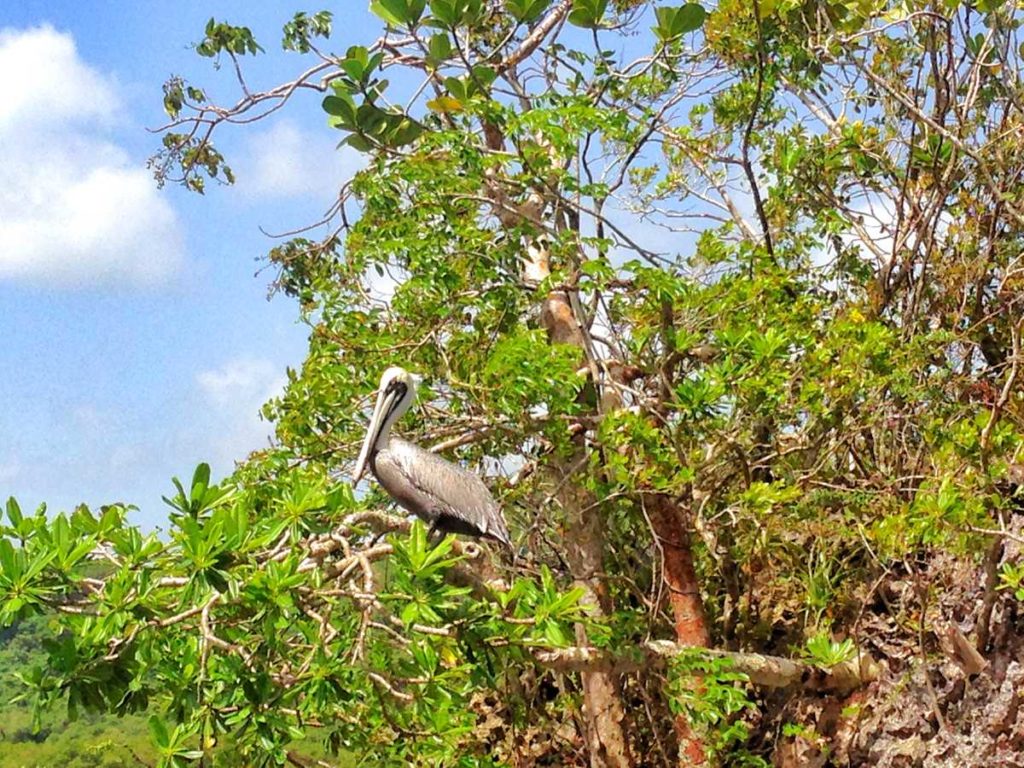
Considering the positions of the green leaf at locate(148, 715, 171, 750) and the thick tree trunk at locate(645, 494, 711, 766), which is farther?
the thick tree trunk at locate(645, 494, 711, 766)

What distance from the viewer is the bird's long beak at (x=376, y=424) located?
4902 mm

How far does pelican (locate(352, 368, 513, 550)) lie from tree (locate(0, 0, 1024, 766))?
228mm

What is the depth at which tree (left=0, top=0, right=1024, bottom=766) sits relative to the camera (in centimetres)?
509

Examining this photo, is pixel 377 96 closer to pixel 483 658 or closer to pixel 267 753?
pixel 483 658

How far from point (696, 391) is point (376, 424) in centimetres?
167

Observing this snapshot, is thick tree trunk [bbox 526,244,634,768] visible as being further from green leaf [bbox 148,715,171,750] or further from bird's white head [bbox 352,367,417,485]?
green leaf [bbox 148,715,171,750]

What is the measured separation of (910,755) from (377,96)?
16.6 feet

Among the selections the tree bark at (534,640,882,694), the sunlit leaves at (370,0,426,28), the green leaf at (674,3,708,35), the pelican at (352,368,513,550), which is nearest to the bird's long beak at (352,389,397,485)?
the pelican at (352,368,513,550)

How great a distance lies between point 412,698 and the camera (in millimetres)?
3477

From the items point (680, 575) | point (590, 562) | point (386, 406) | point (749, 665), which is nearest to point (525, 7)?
point (386, 406)

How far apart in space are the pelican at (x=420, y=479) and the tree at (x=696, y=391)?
0.75ft

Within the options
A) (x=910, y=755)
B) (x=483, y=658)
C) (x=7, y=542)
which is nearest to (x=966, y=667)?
(x=910, y=755)

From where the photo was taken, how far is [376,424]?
4.93m

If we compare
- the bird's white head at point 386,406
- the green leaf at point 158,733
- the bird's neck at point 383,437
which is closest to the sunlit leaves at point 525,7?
the bird's white head at point 386,406
